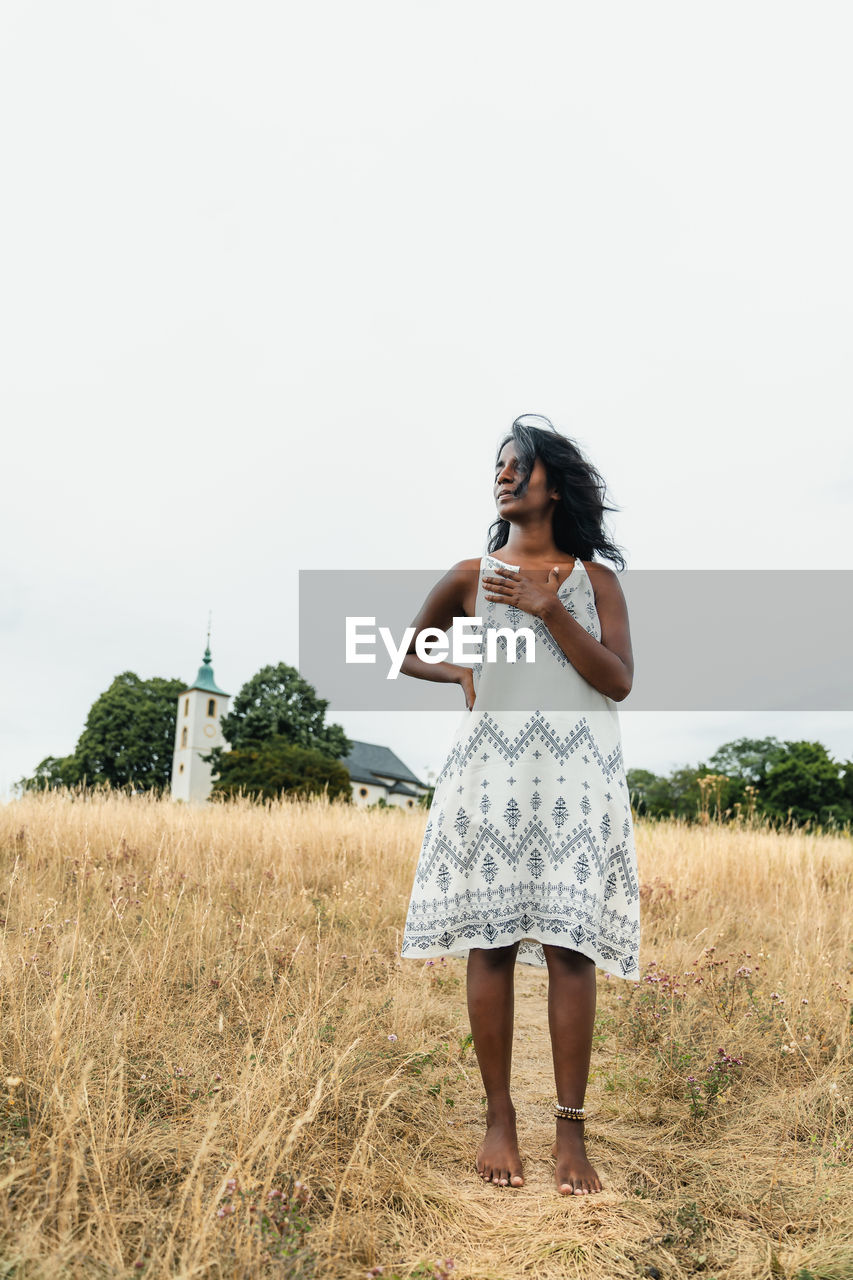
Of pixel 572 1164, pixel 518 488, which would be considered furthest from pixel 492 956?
pixel 518 488

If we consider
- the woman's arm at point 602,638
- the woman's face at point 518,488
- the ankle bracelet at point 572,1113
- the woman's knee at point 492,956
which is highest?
the woman's face at point 518,488

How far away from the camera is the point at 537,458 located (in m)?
3.02

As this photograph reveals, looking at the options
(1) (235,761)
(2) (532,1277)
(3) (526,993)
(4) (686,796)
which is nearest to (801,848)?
(3) (526,993)

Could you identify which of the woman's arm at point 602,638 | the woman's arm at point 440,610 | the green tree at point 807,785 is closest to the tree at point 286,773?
the green tree at point 807,785

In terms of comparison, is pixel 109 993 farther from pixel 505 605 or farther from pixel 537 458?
pixel 537 458

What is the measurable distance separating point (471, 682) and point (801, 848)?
22.6 ft

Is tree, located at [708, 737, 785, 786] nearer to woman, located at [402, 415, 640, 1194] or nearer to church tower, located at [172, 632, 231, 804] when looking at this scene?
church tower, located at [172, 632, 231, 804]

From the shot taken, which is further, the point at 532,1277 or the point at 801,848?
the point at 801,848

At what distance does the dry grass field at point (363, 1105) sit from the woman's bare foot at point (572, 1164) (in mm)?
57

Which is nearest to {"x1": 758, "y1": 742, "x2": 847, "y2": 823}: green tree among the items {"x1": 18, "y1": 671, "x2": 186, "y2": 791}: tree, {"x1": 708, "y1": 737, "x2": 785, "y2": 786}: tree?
{"x1": 708, "y1": 737, "x2": 785, "y2": 786}: tree

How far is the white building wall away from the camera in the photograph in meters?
52.7

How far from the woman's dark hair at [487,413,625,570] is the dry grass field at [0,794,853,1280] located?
188 cm

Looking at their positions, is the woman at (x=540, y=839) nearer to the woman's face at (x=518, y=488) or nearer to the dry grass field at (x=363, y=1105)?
the woman's face at (x=518, y=488)

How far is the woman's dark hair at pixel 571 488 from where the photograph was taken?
10.0 ft
